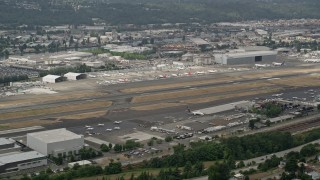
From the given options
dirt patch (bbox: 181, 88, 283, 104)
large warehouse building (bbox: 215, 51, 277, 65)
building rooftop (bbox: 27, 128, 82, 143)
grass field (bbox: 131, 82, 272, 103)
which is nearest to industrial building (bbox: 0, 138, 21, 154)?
building rooftop (bbox: 27, 128, 82, 143)

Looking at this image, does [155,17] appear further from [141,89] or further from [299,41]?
[141,89]

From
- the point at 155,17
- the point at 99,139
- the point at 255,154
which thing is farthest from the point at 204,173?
the point at 155,17

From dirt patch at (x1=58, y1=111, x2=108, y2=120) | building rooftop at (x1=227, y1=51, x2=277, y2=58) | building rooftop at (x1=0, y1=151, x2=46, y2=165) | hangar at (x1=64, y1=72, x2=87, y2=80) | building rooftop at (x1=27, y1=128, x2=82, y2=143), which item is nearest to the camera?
building rooftop at (x1=0, y1=151, x2=46, y2=165)

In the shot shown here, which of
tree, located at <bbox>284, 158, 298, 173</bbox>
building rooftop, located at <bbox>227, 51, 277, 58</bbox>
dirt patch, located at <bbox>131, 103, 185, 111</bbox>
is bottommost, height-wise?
dirt patch, located at <bbox>131, 103, 185, 111</bbox>

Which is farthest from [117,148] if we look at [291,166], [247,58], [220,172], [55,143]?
[247,58]

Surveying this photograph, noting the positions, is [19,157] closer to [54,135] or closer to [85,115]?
[54,135]

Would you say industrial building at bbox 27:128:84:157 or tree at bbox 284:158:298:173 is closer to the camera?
tree at bbox 284:158:298:173

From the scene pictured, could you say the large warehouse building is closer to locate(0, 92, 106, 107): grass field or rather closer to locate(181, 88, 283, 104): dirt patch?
locate(181, 88, 283, 104): dirt patch
